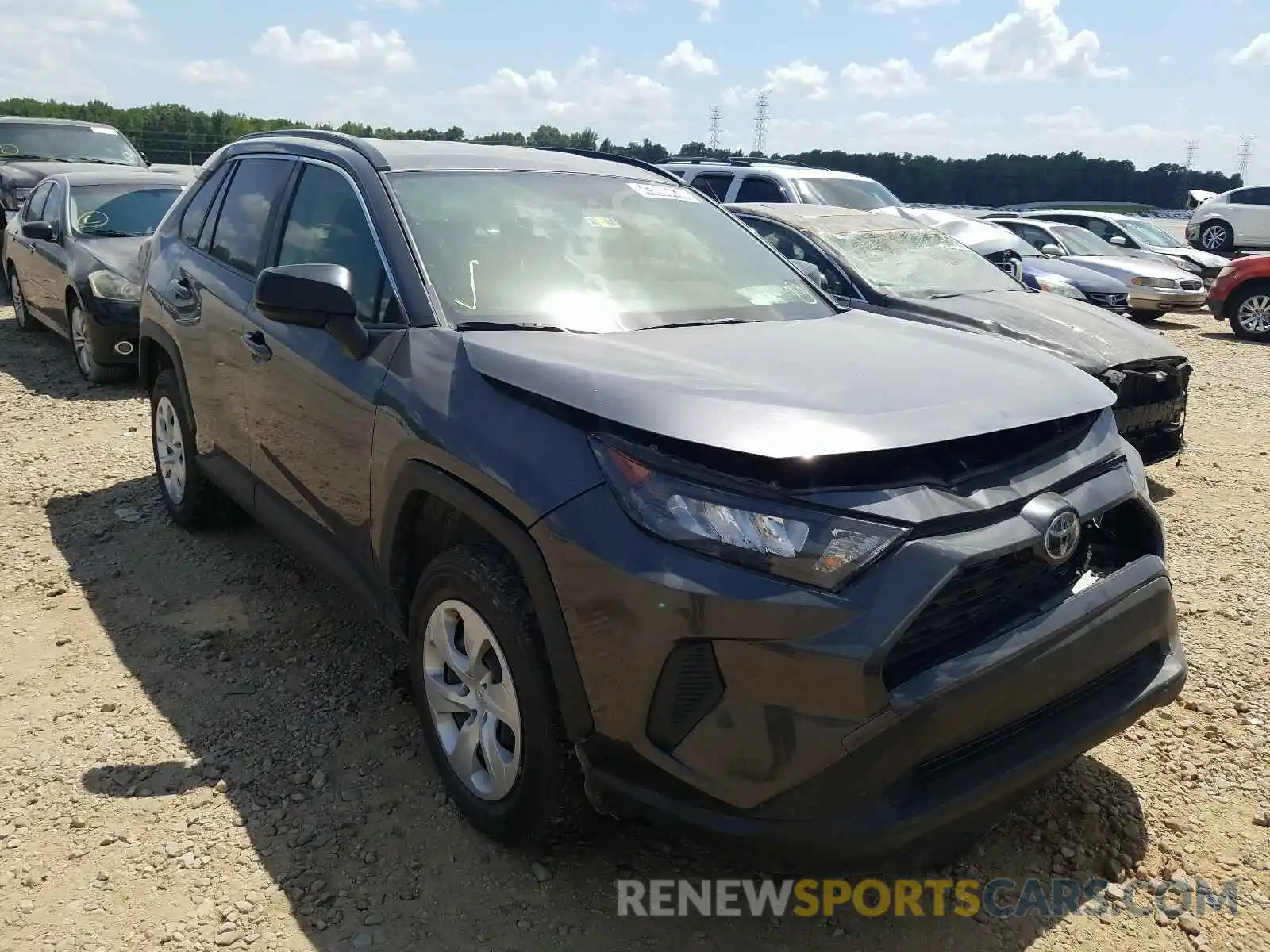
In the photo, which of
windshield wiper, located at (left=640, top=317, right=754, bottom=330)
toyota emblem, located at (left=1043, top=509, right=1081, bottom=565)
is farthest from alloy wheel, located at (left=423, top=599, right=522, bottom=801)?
toyota emblem, located at (left=1043, top=509, right=1081, bottom=565)

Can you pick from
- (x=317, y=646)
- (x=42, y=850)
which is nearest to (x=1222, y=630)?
(x=317, y=646)

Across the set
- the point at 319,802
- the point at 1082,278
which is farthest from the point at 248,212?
the point at 1082,278

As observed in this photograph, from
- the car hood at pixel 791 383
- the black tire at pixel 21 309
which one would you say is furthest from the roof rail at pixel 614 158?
the black tire at pixel 21 309

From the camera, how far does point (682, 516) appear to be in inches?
81.4

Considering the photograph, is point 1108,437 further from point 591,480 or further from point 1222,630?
point 1222,630

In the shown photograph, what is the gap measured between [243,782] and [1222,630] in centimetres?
379

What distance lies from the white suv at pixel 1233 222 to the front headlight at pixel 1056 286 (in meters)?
14.4

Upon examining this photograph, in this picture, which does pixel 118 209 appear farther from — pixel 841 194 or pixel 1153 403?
pixel 1153 403

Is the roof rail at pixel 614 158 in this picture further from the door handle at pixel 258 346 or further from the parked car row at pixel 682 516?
the door handle at pixel 258 346

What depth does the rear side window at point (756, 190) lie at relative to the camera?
10383 mm

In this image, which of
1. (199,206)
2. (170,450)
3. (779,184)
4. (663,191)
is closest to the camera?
(663,191)

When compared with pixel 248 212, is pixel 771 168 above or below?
above

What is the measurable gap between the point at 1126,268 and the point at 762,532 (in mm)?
13195

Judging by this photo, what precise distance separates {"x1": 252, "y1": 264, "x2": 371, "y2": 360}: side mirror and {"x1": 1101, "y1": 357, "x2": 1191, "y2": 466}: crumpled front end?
13.5 ft
